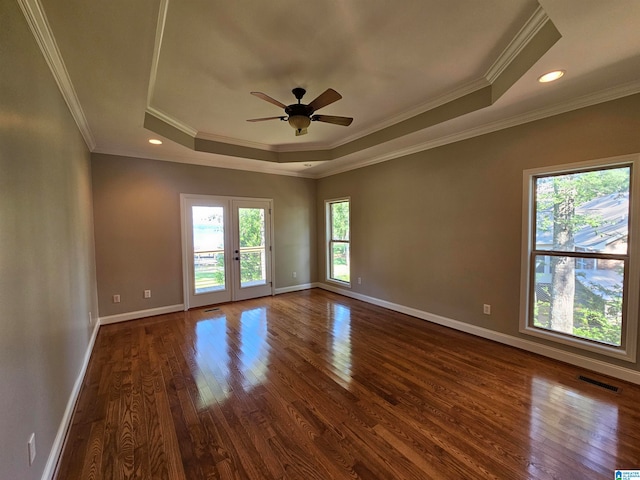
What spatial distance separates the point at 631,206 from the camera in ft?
8.02

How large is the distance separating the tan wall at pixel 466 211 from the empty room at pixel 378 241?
0.09 feet

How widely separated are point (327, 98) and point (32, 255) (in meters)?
2.42

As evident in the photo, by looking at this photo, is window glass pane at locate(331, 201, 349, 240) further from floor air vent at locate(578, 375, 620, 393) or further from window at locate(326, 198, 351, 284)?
floor air vent at locate(578, 375, 620, 393)

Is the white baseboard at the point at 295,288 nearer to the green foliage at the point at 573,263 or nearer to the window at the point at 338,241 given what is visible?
the window at the point at 338,241

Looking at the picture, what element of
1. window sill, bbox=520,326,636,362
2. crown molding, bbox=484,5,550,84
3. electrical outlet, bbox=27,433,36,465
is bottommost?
window sill, bbox=520,326,636,362

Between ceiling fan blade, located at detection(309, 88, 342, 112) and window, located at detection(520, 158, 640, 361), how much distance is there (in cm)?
230

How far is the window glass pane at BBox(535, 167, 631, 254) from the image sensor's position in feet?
8.36

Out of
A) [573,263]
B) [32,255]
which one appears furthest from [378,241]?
[32,255]

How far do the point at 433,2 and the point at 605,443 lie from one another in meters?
3.13

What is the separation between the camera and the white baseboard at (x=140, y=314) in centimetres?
413

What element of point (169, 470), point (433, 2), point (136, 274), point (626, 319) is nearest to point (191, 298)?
point (136, 274)

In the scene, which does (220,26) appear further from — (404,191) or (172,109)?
(404,191)

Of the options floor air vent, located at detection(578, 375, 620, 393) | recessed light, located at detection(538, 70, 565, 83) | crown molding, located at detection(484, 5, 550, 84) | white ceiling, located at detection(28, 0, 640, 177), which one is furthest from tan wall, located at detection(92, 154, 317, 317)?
floor air vent, located at detection(578, 375, 620, 393)

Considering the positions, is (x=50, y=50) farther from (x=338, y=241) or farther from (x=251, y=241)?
(x=338, y=241)
